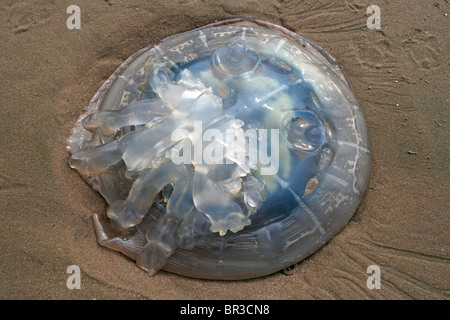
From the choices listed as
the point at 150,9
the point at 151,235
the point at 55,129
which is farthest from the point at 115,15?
the point at 151,235

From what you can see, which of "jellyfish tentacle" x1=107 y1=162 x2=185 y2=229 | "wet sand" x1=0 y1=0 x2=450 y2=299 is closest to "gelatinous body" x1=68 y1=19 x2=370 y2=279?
"jellyfish tentacle" x1=107 y1=162 x2=185 y2=229

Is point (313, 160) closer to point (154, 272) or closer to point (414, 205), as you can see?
point (414, 205)

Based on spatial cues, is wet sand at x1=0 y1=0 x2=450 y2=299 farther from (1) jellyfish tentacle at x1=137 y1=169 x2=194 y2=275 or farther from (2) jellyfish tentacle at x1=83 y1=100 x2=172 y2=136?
(2) jellyfish tentacle at x1=83 y1=100 x2=172 y2=136

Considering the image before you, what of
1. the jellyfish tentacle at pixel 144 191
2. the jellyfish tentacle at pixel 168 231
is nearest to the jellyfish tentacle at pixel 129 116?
the jellyfish tentacle at pixel 144 191

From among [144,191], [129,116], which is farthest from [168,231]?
[129,116]

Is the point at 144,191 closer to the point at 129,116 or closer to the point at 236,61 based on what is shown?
the point at 129,116


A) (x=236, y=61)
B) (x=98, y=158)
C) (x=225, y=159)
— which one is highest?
(x=236, y=61)

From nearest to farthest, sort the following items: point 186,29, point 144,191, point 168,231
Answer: point 144,191
point 168,231
point 186,29
